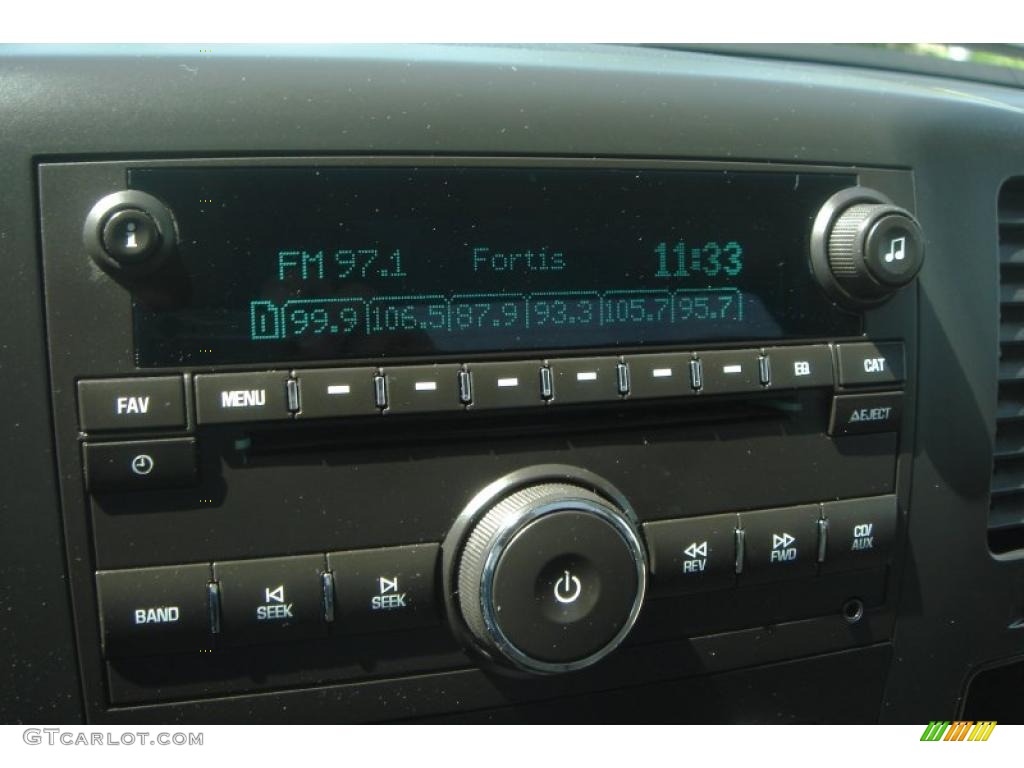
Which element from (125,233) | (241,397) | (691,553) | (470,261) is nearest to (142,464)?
(241,397)

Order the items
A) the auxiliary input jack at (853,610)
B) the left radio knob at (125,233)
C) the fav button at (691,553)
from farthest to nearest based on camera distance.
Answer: the auxiliary input jack at (853,610) < the fav button at (691,553) < the left radio knob at (125,233)

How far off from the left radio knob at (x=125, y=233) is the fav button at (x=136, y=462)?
16cm

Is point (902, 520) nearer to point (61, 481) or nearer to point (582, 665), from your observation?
point (582, 665)

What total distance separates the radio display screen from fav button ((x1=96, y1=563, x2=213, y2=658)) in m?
0.21

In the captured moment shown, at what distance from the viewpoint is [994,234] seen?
1125 millimetres

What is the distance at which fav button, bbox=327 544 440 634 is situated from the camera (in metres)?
0.91

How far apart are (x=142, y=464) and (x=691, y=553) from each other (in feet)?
1.89

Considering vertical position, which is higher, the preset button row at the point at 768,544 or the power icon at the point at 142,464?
the power icon at the point at 142,464

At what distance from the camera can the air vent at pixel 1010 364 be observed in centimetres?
116

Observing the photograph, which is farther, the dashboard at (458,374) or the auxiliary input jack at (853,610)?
the auxiliary input jack at (853,610)

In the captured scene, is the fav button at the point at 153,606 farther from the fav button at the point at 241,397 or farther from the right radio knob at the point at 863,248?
the right radio knob at the point at 863,248

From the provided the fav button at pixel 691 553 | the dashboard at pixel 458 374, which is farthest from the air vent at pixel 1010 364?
the fav button at pixel 691 553

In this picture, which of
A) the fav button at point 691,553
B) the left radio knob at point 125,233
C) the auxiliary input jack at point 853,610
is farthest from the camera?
the auxiliary input jack at point 853,610

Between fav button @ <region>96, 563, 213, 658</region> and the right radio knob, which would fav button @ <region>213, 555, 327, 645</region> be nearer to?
fav button @ <region>96, 563, 213, 658</region>
